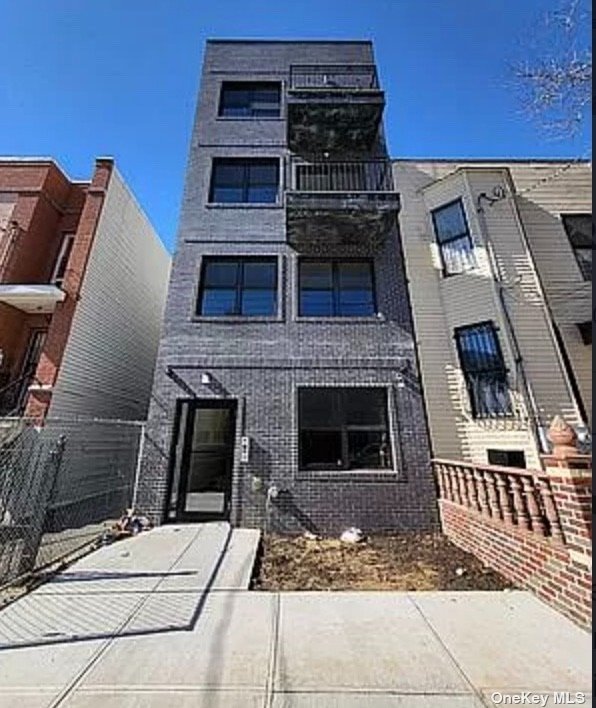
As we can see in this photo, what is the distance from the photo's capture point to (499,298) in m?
9.23

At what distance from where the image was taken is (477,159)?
11.9 metres

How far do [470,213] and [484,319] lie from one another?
10.2 ft

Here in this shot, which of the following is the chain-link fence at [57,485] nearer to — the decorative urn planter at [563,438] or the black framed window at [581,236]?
the decorative urn planter at [563,438]

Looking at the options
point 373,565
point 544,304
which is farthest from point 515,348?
point 373,565

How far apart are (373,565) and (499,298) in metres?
6.96

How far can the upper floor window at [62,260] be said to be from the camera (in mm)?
10453

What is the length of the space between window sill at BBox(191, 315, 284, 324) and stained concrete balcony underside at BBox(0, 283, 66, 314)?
3.45 metres

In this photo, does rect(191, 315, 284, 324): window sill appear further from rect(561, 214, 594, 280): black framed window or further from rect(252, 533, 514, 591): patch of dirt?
rect(561, 214, 594, 280): black framed window

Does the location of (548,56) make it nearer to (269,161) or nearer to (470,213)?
(470,213)

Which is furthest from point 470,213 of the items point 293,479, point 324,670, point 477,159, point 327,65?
point 324,670

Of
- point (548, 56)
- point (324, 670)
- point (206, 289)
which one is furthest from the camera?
point (206, 289)

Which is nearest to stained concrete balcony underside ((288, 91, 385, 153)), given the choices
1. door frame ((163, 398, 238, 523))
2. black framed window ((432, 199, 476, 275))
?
black framed window ((432, 199, 476, 275))

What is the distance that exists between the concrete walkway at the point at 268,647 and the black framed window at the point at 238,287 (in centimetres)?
563

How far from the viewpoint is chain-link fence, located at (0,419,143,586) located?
179 inches
